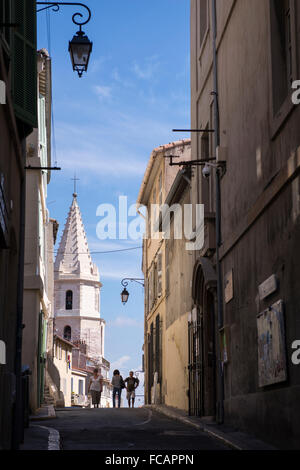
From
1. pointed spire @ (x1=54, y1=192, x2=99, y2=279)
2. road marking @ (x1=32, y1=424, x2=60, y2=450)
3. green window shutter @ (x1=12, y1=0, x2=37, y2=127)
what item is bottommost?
road marking @ (x1=32, y1=424, x2=60, y2=450)

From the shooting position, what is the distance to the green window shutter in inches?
442

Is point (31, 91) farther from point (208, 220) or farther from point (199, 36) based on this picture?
point (199, 36)

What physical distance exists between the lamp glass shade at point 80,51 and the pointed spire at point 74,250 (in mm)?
80730

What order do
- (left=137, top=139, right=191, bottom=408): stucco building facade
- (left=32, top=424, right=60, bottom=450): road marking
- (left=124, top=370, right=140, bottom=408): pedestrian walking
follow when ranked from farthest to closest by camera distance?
(left=124, top=370, right=140, bottom=408): pedestrian walking < (left=137, top=139, right=191, bottom=408): stucco building facade < (left=32, top=424, right=60, bottom=450): road marking

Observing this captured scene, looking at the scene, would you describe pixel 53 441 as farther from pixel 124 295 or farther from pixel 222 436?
pixel 124 295

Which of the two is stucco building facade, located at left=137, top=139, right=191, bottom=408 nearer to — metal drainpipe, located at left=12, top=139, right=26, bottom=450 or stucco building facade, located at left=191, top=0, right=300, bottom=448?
stucco building facade, located at left=191, top=0, right=300, bottom=448

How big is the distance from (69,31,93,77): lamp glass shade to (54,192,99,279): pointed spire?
80730 mm

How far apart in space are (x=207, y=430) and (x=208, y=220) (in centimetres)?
459

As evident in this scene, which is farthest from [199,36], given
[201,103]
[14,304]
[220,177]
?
[14,304]

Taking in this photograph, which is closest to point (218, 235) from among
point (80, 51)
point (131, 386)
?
point (80, 51)

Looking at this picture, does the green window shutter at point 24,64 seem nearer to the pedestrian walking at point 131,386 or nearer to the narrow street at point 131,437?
the narrow street at point 131,437

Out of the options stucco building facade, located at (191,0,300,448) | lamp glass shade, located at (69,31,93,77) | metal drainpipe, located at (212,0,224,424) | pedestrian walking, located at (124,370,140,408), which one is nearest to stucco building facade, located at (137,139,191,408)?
pedestrian walking, located at (124,370,140,408)

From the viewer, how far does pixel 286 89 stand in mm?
10711

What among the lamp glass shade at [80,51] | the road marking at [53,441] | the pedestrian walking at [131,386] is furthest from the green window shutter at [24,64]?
the pedestrian walking at [131,386]
